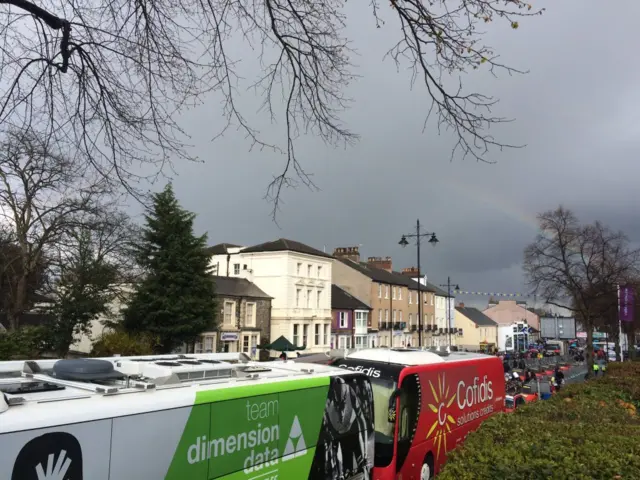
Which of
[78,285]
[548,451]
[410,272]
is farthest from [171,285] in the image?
[410,272]

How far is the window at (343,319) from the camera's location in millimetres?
54312

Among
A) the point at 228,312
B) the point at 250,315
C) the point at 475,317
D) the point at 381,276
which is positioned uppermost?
the point at 381,276

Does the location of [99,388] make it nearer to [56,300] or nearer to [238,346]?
[56,300]

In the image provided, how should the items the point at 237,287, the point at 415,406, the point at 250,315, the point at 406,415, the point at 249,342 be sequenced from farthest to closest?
1. the point at 237,287
2. the point at 250,315
3. the point at 249,342
4. the point at 415,406
5. the point at 406,415

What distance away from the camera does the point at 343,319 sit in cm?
5462

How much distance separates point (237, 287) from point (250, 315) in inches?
110

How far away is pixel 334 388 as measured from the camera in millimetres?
7160

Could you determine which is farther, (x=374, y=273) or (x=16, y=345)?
(x=374, y=273)

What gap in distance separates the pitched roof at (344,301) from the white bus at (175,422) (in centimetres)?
4727

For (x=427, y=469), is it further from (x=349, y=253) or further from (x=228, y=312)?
(x=349, y=253)

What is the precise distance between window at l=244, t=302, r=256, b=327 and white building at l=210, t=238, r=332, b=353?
3561 millimetres

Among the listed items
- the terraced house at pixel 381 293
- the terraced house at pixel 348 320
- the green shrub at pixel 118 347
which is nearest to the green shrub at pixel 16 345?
the green shrub at pixel 118 347

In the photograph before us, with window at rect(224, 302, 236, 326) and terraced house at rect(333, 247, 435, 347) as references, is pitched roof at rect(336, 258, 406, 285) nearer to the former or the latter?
terraced house at rect(333, 247, 435, 347)

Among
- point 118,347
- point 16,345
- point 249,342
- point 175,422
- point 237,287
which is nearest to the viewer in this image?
point 175,422
